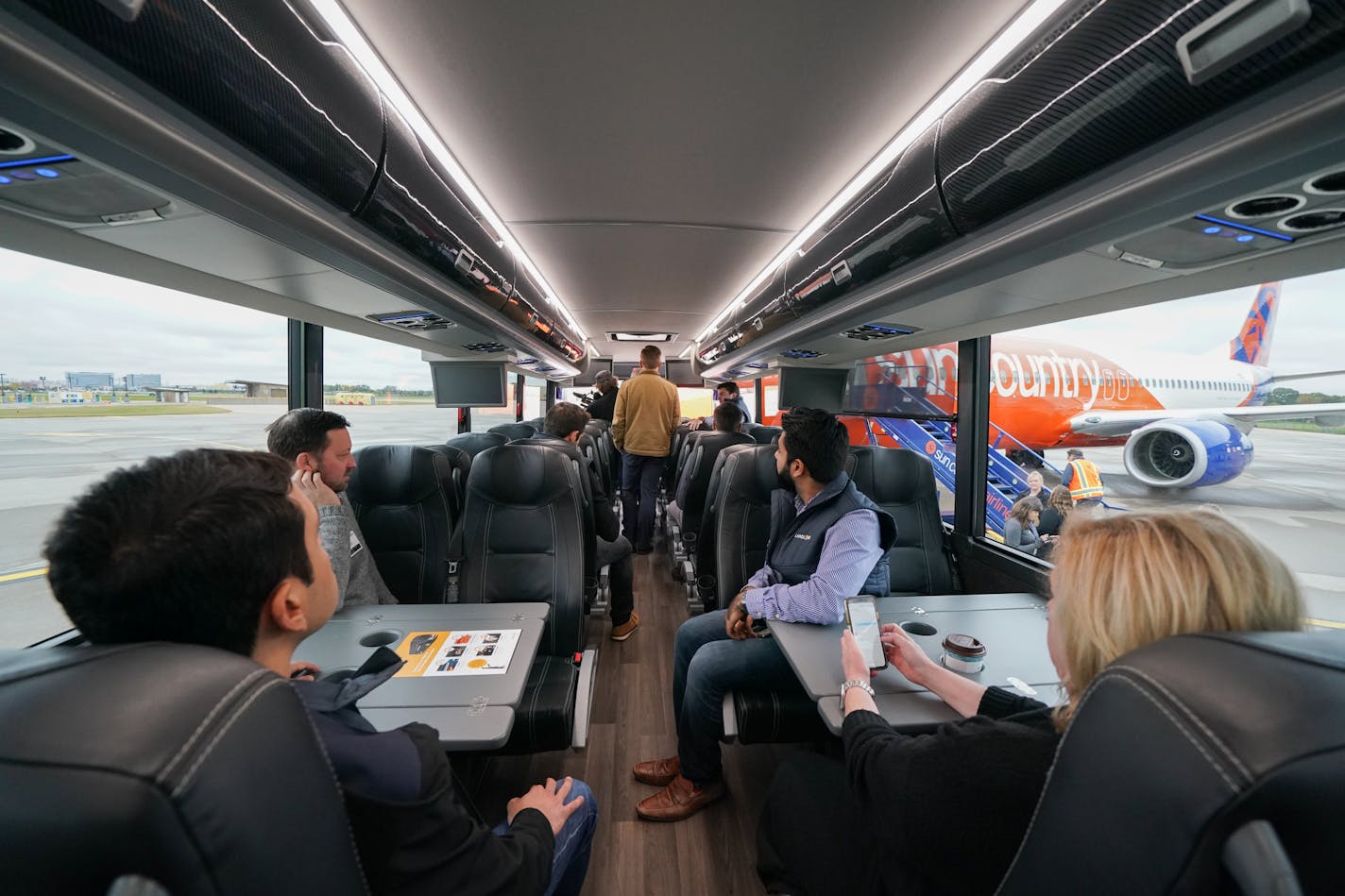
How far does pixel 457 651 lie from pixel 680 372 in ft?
31.8

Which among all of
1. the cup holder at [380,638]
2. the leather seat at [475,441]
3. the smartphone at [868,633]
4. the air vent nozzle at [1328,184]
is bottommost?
the cup holder at [380,638]

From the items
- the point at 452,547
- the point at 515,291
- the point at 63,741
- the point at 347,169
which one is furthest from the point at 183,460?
the point at 515,291

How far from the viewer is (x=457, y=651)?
1.86 m

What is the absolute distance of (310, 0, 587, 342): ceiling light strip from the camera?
1.49m

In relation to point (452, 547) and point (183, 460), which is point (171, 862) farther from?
point (452, 547)

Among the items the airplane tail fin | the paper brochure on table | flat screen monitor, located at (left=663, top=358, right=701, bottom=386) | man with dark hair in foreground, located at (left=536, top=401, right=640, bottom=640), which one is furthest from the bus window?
flat screen monitor, located at (left=663, top=358, right=701, bottom=386)

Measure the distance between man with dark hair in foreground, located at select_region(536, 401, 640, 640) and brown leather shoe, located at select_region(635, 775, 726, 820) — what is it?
5.25 ft

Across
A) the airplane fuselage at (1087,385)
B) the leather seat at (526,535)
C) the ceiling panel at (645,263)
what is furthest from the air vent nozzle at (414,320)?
the airplane fuselage at (1087,385)

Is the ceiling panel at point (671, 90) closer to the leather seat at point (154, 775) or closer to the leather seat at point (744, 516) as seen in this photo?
the leather seat at point (744, 516)

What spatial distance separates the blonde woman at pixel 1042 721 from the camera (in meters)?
0.86

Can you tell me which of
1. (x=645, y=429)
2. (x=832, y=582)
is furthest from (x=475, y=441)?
(x=832, y=582)

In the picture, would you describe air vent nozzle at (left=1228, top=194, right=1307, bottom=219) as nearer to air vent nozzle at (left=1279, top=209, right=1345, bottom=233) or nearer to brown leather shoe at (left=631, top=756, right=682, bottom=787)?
air vent nozzle at (left=1279, top=209, right=1345, bottom=233)

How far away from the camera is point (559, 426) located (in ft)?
13.3

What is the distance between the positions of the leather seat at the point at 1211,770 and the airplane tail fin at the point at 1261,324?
6.42 ft
